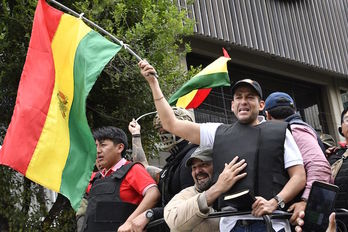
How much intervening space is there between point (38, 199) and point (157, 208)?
3839 mm

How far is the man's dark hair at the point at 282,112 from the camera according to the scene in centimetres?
518

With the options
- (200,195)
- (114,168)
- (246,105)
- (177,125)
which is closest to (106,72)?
(114,168)

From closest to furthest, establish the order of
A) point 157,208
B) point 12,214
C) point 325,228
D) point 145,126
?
point 325,228, point 157,208, point 12,214, point 145,126

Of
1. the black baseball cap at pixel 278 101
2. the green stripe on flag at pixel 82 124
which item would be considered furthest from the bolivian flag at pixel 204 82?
the black baseball cap at pixel 278 101

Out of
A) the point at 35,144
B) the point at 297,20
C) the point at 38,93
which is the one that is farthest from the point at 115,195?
the point at 297,20

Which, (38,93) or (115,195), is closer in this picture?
(115,195)

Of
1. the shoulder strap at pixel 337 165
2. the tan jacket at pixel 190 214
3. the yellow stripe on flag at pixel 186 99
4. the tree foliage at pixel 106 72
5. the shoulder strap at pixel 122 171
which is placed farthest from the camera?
the tree foliage at pixel 106 72

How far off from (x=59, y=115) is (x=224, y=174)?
2132mm

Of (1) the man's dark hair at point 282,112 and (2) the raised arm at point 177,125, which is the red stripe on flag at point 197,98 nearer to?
(1) the man's dark hair at point 282,112

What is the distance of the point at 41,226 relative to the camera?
8.33 meters

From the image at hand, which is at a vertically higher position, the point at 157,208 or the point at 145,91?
the point at 145,91

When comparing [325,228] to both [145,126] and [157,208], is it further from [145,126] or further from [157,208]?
[145,126]

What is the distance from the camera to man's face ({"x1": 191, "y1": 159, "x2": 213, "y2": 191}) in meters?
4.68

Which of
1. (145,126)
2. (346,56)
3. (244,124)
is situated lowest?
(244,124)
